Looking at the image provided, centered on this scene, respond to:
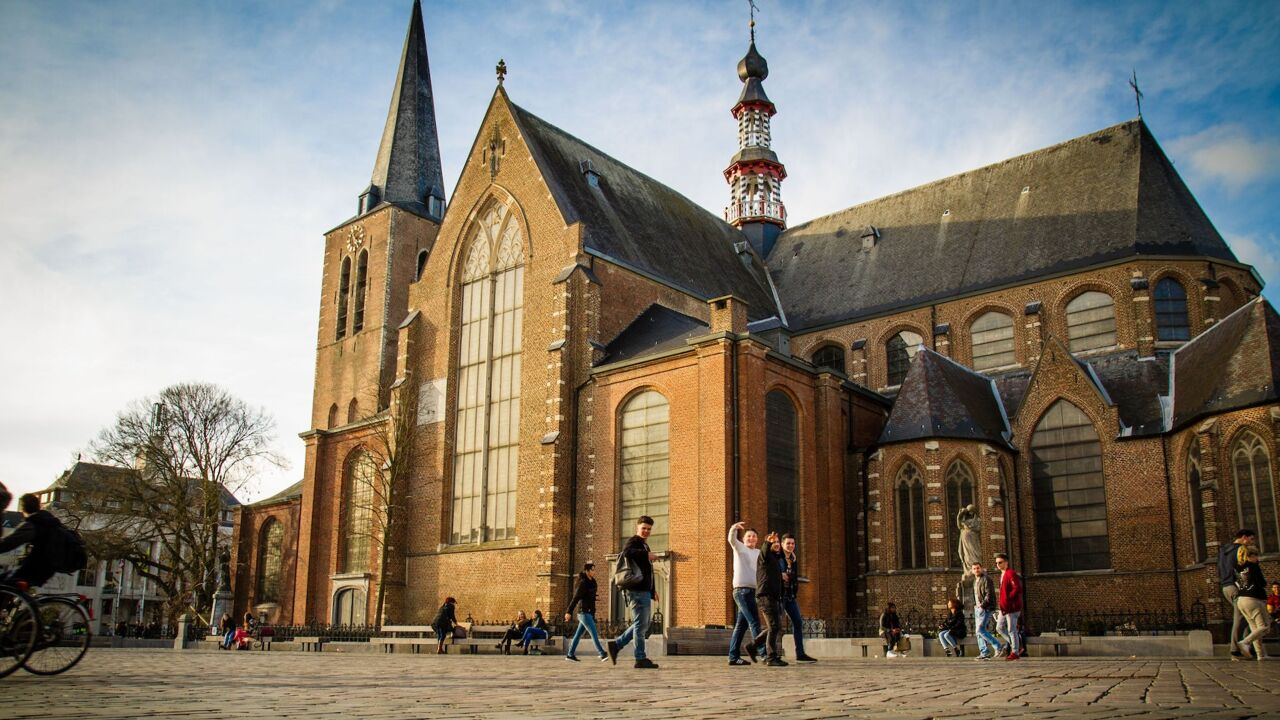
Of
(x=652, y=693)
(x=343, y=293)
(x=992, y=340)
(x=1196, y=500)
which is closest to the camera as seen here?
(x=652, y=693)

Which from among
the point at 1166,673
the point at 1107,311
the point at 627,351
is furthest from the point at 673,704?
the point at 1107,311

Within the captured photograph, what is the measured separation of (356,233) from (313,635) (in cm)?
2075

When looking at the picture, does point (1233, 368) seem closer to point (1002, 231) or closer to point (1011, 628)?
point (1002, 231)

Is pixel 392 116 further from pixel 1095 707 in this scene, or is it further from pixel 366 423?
pixel 1095 707

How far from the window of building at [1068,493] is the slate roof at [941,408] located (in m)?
1.35

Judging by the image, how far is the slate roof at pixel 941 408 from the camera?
2870 centimetres

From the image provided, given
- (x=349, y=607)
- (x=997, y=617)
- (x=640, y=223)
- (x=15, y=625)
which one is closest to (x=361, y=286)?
(x=640, y=223)

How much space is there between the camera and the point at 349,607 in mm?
34031

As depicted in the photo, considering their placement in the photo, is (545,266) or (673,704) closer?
(673,704)

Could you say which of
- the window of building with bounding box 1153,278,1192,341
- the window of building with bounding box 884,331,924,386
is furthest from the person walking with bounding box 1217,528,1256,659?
the window of building with bounding box 884,331,924,386

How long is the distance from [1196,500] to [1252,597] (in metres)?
14.5

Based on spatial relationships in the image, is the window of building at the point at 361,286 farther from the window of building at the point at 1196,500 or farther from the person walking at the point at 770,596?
the person walking at the point at 770,596

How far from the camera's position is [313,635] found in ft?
94.1

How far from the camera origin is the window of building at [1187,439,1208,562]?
2605cm
